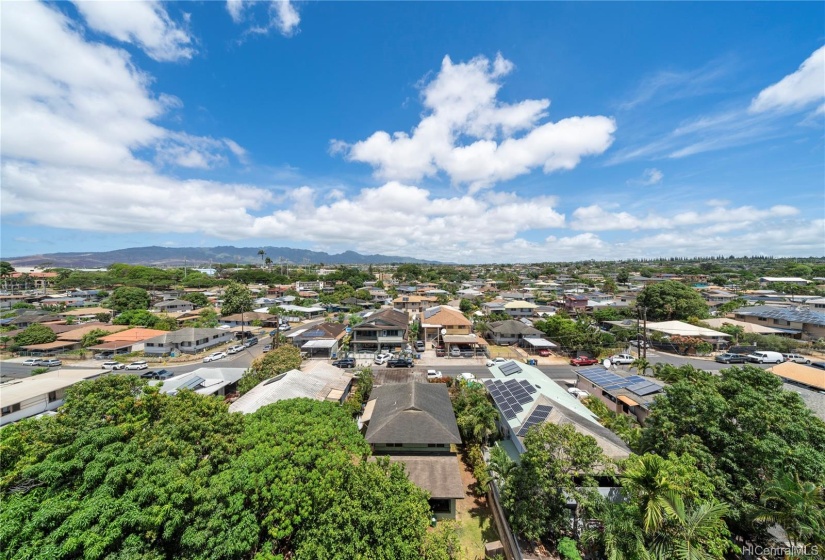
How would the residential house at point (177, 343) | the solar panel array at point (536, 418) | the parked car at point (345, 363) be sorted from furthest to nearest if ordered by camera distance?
the residential house at point (177, 343)
the parked car at point (345, 363)
the solar panel array at point (536, 418)

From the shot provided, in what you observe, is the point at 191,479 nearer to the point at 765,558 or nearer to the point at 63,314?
the point at 765,558

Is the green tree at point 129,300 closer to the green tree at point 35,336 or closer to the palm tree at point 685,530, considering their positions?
the green tree at point 35,336

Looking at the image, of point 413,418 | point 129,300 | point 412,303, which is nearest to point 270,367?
point 413,418

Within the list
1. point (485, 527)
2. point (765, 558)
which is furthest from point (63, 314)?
point (765, 558)

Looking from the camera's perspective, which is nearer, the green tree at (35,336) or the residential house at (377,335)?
the green tree at (35,336)

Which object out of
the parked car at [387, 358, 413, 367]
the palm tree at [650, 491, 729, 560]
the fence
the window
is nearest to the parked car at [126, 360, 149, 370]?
the window

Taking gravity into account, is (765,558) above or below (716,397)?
below

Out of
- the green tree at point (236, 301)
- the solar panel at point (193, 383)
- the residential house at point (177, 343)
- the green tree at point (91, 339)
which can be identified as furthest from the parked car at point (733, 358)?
the green tree at point (91, 339)

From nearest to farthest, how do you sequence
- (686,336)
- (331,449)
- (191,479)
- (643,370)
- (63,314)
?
1. (191,479)
2. (331,449)
3. (643,370)
4. (686,336)
5. (63,314)
